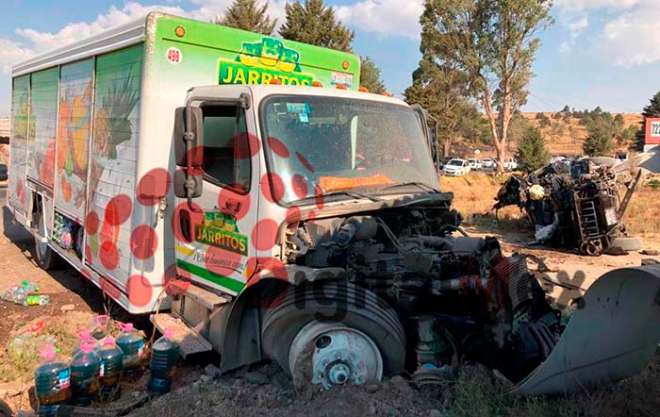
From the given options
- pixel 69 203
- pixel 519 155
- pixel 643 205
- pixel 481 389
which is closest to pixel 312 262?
pixel 481 389

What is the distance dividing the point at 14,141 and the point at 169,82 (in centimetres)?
633

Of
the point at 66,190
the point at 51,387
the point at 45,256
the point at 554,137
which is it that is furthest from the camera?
the point at 554,137

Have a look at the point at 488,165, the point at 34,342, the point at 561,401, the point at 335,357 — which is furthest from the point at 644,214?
the point at 488,165

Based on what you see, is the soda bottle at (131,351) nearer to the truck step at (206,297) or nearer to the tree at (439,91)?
the truck step at (206,297)

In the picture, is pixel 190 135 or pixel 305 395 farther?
pixel 190 135

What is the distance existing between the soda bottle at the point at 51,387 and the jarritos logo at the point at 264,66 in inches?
110

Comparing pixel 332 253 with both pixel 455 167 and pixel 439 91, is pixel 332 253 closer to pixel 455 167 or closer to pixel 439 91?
pixel 455 167

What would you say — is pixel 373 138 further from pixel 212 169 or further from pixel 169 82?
pixel 169 82

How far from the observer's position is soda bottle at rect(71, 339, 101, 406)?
4195 mm

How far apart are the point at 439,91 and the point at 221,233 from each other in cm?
3739

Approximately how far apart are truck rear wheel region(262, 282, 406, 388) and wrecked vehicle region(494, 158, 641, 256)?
8392 mm

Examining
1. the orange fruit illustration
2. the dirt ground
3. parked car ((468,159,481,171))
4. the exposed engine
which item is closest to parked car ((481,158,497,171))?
parked car ((468,159,481,171))

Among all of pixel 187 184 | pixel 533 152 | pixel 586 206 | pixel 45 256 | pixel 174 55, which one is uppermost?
pixel 174 55

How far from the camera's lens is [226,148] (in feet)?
14.6
